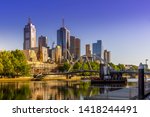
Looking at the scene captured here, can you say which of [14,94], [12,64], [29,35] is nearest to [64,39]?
[29,35]

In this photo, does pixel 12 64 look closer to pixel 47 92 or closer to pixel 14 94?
pixel 47 92

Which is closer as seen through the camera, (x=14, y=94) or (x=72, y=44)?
(x=14, y=94)

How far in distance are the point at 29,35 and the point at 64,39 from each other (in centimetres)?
2346

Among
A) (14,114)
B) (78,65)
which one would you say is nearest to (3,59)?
(78,65)

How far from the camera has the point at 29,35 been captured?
14388cm

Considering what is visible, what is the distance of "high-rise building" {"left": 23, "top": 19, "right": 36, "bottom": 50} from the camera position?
142750 mm

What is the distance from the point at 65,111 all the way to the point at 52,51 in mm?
143789

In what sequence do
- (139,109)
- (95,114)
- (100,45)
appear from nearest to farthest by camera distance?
1. (95,114)
2. (139,109)
3. (100,45)

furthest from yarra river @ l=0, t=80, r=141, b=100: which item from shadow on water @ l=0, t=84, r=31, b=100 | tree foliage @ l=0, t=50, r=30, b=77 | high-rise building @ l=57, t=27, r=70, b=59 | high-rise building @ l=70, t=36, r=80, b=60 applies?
high-rise building @ l=70, t=36, r=80, b=60

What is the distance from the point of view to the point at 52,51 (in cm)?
15500

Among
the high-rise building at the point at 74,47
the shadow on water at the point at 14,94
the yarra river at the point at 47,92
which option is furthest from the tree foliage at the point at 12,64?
the high-rise building at the point at 74,47

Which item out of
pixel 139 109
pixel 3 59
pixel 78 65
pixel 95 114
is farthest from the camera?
pixel 78 65

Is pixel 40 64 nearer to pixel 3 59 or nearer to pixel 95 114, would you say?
pixel 3 59

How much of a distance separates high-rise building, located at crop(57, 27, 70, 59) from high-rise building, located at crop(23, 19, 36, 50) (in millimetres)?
13514
